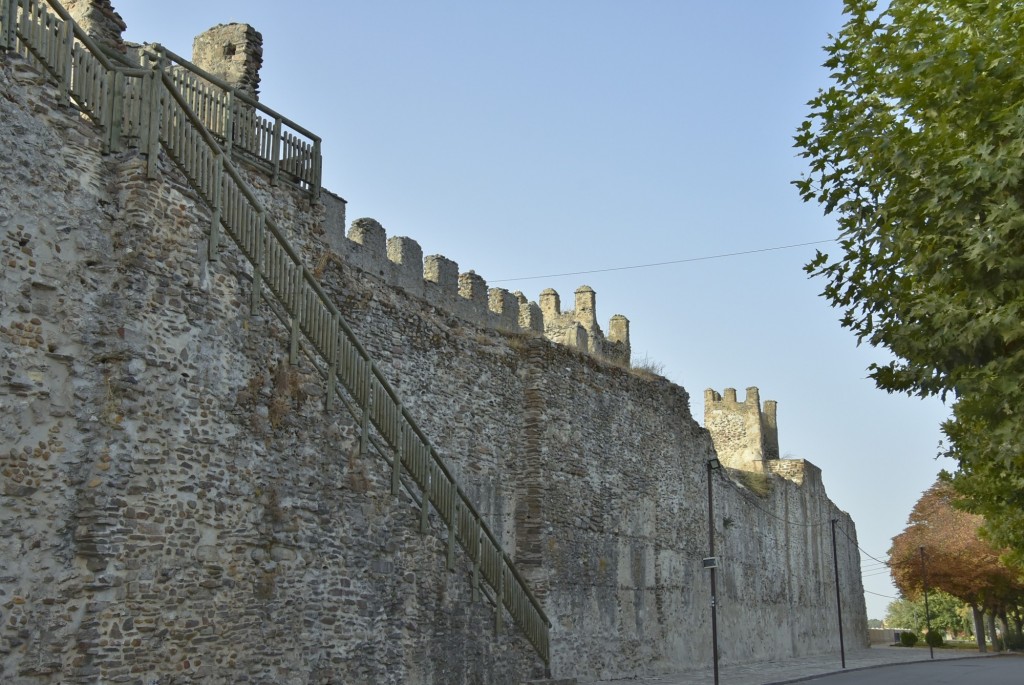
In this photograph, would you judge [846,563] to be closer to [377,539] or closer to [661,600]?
[661,600]

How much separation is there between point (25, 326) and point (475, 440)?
1333 cm

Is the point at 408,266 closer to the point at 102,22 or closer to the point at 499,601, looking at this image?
the point at 499,601

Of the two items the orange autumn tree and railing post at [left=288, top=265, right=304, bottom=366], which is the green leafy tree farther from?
the orange autumn tree

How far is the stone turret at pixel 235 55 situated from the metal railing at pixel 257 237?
188cm

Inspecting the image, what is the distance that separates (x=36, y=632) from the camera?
1085 cm

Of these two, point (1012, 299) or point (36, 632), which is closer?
point (36, 632)

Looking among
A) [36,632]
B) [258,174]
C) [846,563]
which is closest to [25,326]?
[36,632]

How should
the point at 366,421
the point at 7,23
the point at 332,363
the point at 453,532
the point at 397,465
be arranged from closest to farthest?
the point at 7,23 → the point at 332,363 → the point at 366,421 → the point at 397,465 → the point at 453,532

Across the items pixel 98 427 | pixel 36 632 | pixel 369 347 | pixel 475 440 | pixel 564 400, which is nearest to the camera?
pixel 36 632

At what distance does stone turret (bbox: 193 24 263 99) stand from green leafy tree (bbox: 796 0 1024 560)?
9.71 m

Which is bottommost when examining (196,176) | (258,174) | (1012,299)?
(1012,299)

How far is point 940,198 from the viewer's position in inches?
516

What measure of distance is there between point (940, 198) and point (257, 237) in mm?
8772

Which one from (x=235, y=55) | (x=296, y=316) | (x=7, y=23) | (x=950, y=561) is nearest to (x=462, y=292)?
(x=235, y=55)
